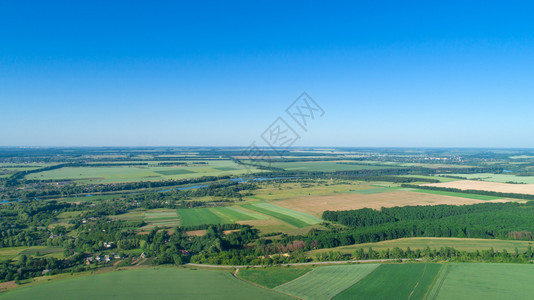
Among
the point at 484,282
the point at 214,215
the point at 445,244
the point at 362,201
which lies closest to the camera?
the point at 484,282

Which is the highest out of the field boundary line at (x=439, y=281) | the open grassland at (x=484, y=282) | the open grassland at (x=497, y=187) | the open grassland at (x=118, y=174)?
the open grassland at (x=118, y=174)

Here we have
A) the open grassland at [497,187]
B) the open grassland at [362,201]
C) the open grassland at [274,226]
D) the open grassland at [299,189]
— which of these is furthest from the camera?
the open grassland at [497,187]

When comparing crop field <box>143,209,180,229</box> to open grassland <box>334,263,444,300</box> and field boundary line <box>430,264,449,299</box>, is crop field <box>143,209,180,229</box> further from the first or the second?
field boundary line <box>430,264,449,299</box>

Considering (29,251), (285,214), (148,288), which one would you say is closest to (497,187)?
(285,214)

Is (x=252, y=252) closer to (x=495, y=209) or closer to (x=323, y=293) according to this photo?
(x=323, y=293)

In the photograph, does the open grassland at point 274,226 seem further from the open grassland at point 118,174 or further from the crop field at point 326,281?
the open grassland at point 118,174

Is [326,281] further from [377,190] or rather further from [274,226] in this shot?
[377,190]

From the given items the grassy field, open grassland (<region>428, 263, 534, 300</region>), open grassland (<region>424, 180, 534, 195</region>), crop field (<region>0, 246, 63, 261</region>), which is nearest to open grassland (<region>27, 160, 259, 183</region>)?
crop field (<region>0, 246, 63, 261</region>)

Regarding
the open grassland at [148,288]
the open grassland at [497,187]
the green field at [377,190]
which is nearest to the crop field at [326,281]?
the open grassland at [148,288]
